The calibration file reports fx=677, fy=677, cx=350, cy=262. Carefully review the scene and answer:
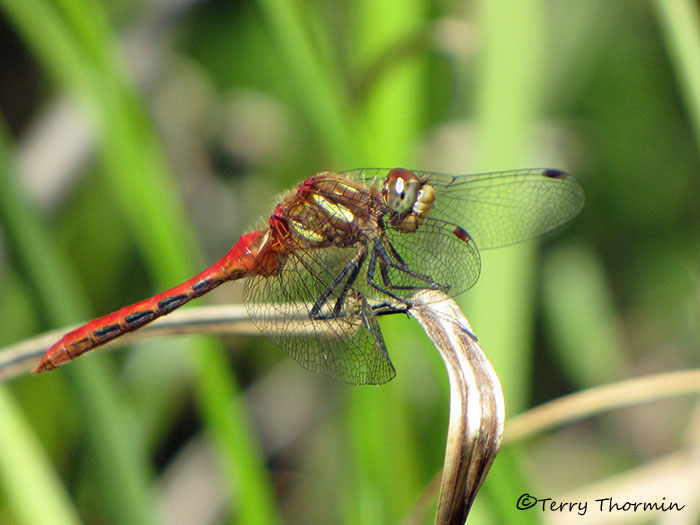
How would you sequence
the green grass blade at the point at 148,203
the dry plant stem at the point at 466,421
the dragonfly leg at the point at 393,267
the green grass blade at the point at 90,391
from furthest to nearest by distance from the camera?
the green grass blade at the point at 148,203 → the dragonfly leg at the point at 393,267 → the green grass blade at the point at 90,391 → the dry plant stem at the point at 466,421

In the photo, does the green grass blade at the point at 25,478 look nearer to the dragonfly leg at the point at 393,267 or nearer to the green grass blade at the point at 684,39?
Answer: the dragonfly leg at the point at 393,267

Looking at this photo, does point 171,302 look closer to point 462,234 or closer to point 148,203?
point 148,203

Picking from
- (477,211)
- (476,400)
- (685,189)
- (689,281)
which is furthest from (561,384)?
(476,400)

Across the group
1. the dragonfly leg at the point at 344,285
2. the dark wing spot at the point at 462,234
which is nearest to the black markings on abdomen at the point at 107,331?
the dragonfly leg at the point at 344,285

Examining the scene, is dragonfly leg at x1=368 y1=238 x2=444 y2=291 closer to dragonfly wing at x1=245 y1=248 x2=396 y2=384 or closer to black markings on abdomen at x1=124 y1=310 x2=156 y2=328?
dragonfly wing at x1=245 y1=248 x2=396 y2=384

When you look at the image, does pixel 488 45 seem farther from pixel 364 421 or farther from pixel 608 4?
pixel 608 4

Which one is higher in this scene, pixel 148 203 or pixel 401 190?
pixel 148 203

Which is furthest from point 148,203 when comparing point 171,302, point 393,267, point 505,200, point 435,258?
point 505,200
